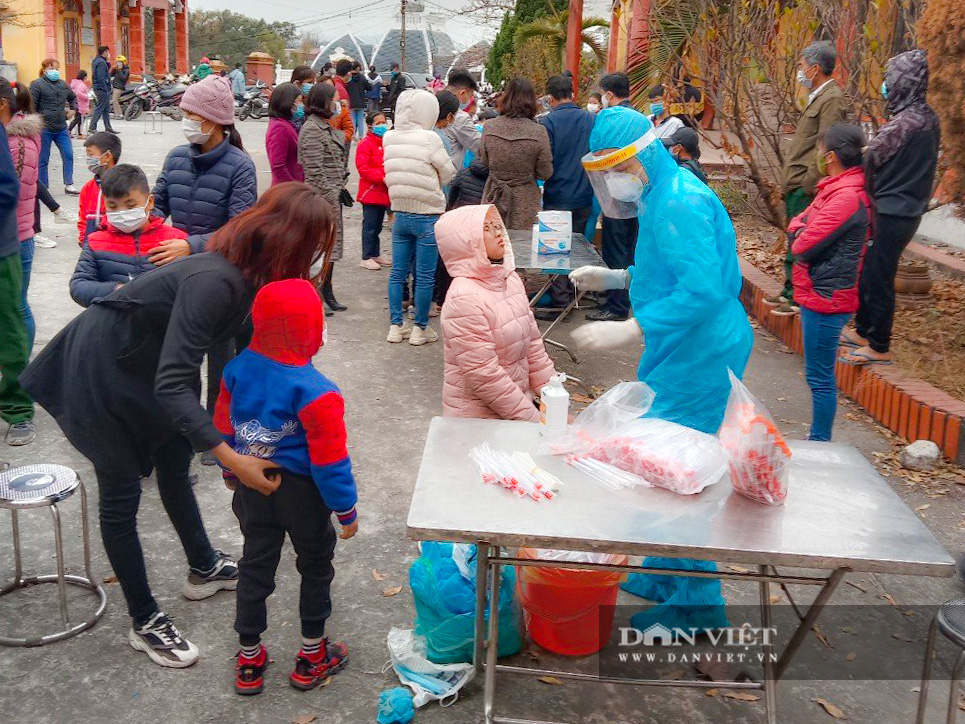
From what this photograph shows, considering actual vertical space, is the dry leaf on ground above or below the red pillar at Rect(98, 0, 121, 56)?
below

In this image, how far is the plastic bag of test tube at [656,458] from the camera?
9.29 ft

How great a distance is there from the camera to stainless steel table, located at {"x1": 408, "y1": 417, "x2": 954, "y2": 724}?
2.52m

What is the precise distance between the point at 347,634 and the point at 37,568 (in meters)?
1.39

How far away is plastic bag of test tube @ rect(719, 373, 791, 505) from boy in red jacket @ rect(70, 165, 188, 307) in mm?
2622

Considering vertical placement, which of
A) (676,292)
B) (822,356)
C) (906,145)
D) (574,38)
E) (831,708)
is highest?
(574,38)

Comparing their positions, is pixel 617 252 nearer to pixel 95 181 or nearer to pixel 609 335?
pixel 95 181

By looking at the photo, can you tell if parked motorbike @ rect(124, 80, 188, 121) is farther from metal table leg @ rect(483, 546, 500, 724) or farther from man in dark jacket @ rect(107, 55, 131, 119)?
metal table leg @ rect(483, 546, 500, 724)

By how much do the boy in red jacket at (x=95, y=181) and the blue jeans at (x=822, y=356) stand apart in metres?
3.64

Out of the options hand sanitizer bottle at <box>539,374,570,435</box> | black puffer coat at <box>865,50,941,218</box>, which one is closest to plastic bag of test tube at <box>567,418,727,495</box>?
hand sanitizer bottle at <box>539,374,570,435</box>

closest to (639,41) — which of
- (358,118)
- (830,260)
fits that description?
(830,260)

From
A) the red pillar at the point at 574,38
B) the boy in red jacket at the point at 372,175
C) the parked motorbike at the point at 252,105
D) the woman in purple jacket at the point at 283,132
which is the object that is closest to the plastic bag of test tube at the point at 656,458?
the woman in purple jacket at the point at 283,132

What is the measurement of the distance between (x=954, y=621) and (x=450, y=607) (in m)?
1.58

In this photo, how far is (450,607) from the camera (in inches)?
125

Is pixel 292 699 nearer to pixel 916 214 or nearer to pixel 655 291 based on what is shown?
pixel 655 291
